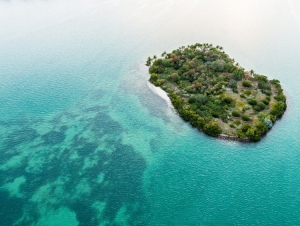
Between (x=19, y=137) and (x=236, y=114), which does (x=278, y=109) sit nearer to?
(x=236, y=114)

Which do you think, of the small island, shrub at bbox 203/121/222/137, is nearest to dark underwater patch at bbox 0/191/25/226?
the small island

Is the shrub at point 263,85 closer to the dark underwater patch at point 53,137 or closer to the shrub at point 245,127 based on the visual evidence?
the shrub at point 245,127

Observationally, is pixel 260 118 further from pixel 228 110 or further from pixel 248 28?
pixel 248 28

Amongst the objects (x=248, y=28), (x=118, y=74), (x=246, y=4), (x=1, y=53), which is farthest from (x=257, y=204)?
(x=246, y=4)

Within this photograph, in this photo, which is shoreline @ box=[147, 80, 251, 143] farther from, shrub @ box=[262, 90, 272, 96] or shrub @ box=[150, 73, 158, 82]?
shrub @ box=[262, 90, 272, 96]

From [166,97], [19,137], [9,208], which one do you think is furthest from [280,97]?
[9,208]
